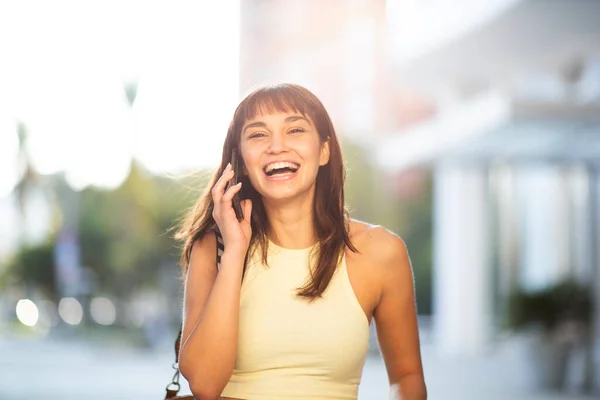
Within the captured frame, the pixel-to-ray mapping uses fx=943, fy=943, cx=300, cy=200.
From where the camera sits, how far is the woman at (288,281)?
2473mm

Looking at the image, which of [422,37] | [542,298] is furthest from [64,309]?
[542,298]

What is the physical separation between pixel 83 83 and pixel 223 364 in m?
34.3

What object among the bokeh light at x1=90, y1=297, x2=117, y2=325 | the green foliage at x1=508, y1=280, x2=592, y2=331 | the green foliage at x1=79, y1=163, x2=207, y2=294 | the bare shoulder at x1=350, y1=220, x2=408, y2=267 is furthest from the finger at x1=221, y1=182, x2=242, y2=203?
the green foliage at x1=79, y1=163, x2=207, y2=294

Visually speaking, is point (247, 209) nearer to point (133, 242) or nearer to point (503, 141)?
point (503, 141)

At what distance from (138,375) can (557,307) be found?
658 centimetres

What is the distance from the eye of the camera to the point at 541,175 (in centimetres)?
2005

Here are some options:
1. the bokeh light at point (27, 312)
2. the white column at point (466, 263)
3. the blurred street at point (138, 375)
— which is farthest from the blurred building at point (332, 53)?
the blurred street at point (138, 375)

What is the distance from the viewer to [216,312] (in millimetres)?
2445

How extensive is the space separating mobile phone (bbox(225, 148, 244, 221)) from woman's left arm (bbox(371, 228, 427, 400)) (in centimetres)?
39

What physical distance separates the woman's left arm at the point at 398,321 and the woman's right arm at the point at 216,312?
403 mm

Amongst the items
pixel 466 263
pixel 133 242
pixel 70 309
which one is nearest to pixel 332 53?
pixel 133 242

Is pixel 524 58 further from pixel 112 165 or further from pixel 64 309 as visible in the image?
pixel 112 165

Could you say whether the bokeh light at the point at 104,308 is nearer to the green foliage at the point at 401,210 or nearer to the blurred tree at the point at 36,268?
the blurred tree at the point at 36,268

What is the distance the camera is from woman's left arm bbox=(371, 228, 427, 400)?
262cm
